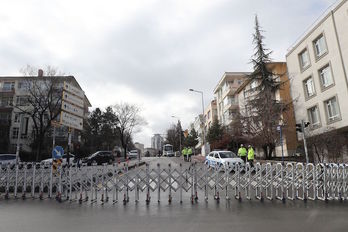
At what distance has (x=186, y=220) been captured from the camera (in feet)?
20.4

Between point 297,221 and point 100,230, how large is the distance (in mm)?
4752

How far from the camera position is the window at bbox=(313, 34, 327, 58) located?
23130 mm

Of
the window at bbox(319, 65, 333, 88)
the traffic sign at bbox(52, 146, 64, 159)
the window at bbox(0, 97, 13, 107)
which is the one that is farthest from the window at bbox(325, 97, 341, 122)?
the window at bbox(0, 97, 13, 107)

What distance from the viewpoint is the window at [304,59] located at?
25750 mm

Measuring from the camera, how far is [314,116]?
25109 mm

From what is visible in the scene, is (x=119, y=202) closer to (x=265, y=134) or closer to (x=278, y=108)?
(x=265, y=134)

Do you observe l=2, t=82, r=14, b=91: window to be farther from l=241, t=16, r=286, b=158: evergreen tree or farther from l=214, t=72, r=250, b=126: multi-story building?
l=241, t=16, r=286, b=158: evergreen tree

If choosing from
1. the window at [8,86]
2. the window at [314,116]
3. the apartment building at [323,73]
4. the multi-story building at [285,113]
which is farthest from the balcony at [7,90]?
the window at [314,116]

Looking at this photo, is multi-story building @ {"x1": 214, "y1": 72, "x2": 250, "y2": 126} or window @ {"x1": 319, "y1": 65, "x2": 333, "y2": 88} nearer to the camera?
window @ {"x1": 319, "y1": 65, "x2": 333, "y2": 88}

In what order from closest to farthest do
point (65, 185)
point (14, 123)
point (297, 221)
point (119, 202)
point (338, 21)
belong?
point (297, 221) → point (119, 202) → point (65, 185) → point (338, 21) → point (14, 123)

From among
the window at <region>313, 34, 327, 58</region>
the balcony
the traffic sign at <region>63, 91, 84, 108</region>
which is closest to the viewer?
the traffic sign at <region>63, 91, 84, 108</region>

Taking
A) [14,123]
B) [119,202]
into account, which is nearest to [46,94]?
[14,123]

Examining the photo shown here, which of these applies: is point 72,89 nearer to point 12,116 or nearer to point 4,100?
point 12,116

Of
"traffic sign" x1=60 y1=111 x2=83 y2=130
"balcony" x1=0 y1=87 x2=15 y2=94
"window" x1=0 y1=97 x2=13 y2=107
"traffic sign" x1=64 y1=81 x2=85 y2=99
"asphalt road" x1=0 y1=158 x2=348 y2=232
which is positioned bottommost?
"asphalt road" x1=0 y1=158 x2=348 y2=232
